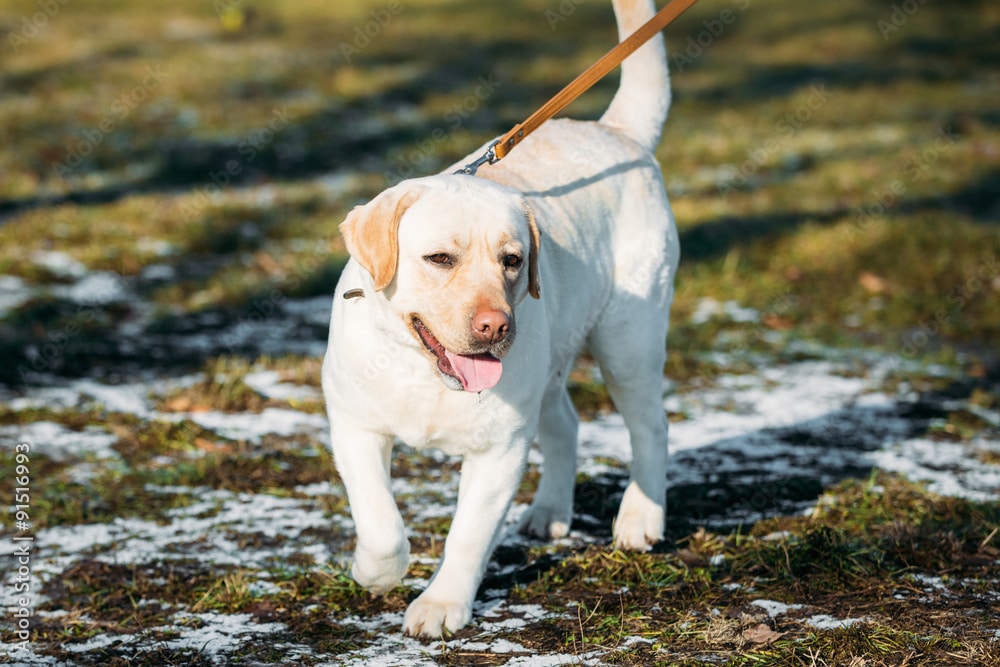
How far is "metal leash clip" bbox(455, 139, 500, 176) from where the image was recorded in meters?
3.98

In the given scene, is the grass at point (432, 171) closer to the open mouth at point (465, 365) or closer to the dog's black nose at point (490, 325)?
the open mouth at point (465, 365)

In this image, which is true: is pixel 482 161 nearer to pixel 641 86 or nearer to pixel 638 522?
pixel 641 86

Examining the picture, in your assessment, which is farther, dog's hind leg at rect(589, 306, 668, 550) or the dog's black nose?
dog's hind leg at rect(589, 306, 668, 550)

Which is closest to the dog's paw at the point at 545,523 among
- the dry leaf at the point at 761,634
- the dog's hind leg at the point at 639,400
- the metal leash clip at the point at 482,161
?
the dog's hind leg at the point at 639,400

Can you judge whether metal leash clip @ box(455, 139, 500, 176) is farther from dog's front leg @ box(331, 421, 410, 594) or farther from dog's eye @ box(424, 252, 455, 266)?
dog's front leg @ box(331, 421, 410, 594)

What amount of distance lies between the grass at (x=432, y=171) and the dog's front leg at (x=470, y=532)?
0.20 m

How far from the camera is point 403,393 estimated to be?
3.57m

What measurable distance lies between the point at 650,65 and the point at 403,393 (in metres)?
2.08

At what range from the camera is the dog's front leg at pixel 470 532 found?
12.2 feet

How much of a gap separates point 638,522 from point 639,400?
48 cm

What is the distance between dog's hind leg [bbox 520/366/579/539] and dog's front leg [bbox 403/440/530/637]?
859 mm

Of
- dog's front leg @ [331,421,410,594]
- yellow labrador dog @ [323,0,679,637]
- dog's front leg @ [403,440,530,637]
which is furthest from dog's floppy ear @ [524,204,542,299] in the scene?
dog's front leg @ [331,421,410,594]

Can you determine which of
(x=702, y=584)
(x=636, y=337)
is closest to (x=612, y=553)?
(x=702, y=584)

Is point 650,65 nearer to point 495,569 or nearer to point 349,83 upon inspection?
point 495,569
